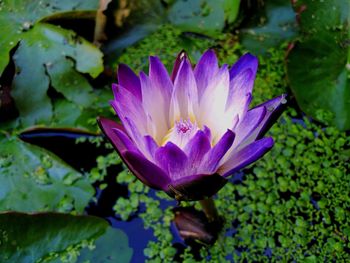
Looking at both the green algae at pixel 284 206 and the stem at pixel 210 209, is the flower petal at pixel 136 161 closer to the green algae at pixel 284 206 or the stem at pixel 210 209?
the stem at pixel 210 209

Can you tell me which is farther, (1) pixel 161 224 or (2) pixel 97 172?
(2) pixel 97 172

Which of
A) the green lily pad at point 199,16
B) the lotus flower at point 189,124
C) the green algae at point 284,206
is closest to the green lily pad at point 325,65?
the green algae at point 284,206

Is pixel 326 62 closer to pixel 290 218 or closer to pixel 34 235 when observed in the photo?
pixel 290 218

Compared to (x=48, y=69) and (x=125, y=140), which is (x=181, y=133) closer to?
(x=125, y=140)

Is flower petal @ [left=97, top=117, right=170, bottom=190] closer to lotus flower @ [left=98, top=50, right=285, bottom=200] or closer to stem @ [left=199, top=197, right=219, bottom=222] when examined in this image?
lotus flower @ [left=98, top=50, right=285, bottom=200]

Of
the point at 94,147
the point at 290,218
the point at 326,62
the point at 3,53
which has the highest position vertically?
the point at 3,53

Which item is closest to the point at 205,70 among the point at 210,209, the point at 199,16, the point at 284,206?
the point at 210,209

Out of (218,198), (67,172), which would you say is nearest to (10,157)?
(67,172)

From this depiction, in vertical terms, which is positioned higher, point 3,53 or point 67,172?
point 3,53
